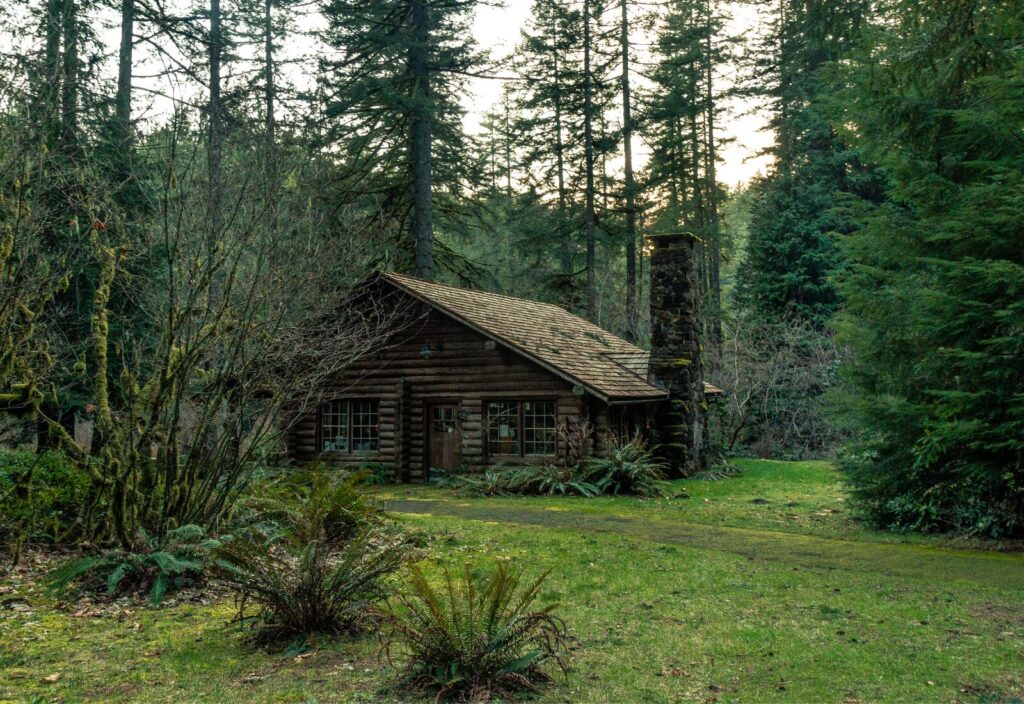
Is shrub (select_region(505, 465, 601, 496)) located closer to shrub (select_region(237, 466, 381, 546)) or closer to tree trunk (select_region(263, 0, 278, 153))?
shrub (select_region(237, 466, 381, 546))

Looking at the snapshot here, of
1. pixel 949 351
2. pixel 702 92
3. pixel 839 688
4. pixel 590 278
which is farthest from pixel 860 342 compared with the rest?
pixel 702 92

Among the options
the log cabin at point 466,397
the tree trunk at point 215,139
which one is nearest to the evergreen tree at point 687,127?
the log cabin at point 466,397

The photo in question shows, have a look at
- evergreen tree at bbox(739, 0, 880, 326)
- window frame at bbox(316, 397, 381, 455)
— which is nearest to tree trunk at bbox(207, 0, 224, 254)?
window frame at bbox(316, 397, 381, 455)

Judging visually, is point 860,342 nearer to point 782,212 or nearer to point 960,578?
point 960,578

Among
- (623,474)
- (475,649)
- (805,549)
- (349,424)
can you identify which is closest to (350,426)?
(349,424)

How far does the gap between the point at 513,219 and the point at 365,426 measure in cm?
1581

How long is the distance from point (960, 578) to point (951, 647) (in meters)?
3.27

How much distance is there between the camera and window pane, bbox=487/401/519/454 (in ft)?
69.2

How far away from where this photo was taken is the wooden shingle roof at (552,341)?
20.1 metres

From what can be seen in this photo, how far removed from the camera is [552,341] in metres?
22.6

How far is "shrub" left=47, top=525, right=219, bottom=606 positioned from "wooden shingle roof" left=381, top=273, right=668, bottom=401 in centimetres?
1207

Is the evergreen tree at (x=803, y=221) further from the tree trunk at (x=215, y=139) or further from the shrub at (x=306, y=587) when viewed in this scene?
the shrub at (x=306, y=587)

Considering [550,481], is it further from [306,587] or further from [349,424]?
[306,587]

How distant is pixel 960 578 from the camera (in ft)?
30.2
